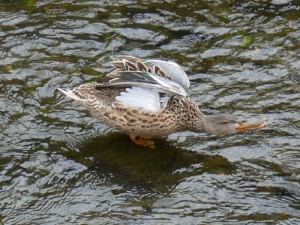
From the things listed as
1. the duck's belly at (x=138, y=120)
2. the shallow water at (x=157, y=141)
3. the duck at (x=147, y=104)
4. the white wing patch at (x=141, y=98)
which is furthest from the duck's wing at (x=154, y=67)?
the shallow water at (x=157, y=141)

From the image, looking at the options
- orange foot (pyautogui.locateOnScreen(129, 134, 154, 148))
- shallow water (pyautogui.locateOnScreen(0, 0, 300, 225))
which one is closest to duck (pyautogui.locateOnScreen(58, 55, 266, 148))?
orange foot (pyautogui.locateOnScreen(129, 134, 154, 148))

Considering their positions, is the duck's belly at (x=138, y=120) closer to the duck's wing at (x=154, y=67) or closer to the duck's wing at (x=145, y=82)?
the duck's wing at (x=145, y=82)

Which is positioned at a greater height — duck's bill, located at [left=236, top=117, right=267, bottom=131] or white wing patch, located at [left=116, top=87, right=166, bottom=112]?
white wing patch, located at [left=116, top=87, right=166, bottom=112]

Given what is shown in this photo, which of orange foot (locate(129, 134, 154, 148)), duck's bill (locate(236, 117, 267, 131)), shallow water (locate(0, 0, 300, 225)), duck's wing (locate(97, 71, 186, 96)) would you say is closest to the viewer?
shallow water (locate(0, 0, 300, 225))

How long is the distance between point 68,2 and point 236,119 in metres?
3.95

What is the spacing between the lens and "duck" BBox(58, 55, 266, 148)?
6.98 metres

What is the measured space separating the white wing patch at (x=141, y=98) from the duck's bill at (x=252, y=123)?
1.00 m

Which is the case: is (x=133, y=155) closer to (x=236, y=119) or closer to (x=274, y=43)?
(x=236, y=119)

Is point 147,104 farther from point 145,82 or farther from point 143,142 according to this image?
point 143,142

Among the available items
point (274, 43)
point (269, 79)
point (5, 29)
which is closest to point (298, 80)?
point (269, 79)

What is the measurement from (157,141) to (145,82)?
105cm

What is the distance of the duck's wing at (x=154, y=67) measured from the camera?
23.5 ft

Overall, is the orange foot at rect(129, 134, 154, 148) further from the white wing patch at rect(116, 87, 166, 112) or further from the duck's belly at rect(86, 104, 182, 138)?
the white wing patch at rect(116, 87, 166, 112)

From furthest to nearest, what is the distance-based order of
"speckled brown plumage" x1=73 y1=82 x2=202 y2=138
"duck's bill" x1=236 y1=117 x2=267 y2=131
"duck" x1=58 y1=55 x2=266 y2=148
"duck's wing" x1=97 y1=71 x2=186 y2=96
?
"duck's bill" x1=236 y1=117 x2=267 y2=131 → "speckled brown plumage" x1=73 y1=82 x2=202 y2=138 → "duck" x1=58 y1=55 x2=266 y2=148 → "duck's wing" x1=97 y1=71 x2=186 y2=96
